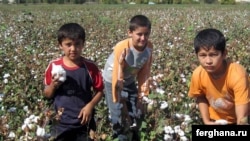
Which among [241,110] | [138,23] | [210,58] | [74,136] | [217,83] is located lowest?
[74,136]

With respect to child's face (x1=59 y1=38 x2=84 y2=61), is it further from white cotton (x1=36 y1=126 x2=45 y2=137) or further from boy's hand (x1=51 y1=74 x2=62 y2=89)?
white cotton (x1=36 y1=126 x2=45 y2=137)

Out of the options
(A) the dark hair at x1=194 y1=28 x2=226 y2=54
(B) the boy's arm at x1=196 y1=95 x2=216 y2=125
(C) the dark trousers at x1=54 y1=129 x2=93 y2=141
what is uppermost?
(A) the dark hair at x1=194 y1=28 x2=226 y2=54

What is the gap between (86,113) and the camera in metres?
3.03

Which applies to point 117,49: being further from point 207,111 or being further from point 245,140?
point 245,140

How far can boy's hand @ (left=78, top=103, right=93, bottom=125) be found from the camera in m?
3.04

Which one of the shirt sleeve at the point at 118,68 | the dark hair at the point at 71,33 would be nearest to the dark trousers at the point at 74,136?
the shirt sleeve at the point at 118,68

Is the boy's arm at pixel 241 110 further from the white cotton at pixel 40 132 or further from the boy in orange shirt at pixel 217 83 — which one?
the white cotton at pixel 40 132

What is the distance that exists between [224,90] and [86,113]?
0.82m

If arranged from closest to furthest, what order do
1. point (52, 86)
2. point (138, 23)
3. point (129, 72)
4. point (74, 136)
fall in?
point (52, 86)
point (74, 136)
point (138, 23)
point (129, 72)

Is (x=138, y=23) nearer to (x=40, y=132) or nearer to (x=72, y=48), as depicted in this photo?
(x=72, y=48)

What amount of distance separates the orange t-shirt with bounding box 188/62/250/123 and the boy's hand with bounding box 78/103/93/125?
613 mm

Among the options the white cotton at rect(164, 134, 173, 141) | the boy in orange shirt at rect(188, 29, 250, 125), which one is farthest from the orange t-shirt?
the white cotton at rect(164, 134, 173, 141)

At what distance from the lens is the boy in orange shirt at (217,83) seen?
104 inches

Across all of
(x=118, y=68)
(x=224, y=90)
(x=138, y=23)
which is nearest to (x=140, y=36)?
(x=138, y=23)
